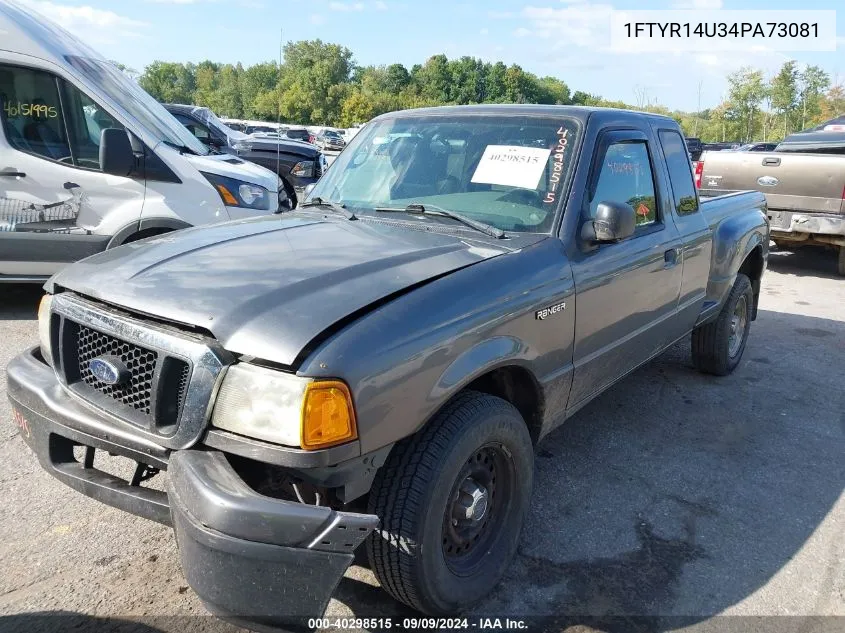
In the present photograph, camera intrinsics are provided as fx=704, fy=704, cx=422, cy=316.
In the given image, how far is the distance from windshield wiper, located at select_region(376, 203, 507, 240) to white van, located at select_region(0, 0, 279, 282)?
3.03 meters

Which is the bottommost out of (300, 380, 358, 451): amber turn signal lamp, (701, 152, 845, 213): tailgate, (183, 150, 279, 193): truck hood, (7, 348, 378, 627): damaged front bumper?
(7, 348, 378, 627): damaged front bumper

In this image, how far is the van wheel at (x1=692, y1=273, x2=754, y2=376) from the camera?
5.18 m

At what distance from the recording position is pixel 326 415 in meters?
2.04

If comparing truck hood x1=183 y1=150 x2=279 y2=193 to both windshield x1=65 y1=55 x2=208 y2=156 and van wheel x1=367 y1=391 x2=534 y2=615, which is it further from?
van wheel x1=367 y1=391 x2=534 y2=615

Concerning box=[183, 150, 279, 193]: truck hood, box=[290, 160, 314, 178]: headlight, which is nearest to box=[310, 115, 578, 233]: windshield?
box=[183, 150, 279, 193]: truck hood

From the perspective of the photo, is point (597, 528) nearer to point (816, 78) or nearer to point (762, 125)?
point (816, 78)

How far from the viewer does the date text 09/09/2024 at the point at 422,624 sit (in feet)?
8.38

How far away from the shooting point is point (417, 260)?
268 centimetres

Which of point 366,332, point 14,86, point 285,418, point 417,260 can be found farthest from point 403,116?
point 14,86

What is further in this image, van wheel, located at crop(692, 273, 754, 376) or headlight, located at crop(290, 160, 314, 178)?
headlight, located at crop(290, 160, 314, 178)

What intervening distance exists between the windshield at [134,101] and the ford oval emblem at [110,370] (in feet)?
13.5

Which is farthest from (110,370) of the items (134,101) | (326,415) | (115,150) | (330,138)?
(330,138)

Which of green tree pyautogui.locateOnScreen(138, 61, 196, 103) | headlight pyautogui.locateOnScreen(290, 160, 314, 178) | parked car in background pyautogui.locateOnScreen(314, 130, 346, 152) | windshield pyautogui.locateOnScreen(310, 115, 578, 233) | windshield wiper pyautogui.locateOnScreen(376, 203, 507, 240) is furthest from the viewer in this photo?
green tree pyautogui.locateOnScreen(138, 61, 196, 103)

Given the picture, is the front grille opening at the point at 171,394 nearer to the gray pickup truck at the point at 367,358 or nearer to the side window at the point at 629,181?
the gray pickup truck at the point at 367,358
